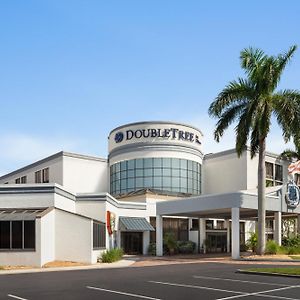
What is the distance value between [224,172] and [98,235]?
2812cm

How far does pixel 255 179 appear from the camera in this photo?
5984 cm

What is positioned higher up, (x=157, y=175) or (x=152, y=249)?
(x=157, y=175)

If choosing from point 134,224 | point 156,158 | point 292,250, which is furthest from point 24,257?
point 156,158

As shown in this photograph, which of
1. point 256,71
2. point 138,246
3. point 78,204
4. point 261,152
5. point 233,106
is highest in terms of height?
point 256,71

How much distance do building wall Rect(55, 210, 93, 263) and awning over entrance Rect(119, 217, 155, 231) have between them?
12403 millimetres

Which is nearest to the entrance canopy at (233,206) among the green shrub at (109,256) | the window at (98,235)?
the window at (98,235)

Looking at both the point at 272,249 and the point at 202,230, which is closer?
the point at 272,249

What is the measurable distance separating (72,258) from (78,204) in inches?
393

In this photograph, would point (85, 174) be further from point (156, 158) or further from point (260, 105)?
point (260, 105)

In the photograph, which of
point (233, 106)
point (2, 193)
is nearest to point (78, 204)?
point (2, 193)

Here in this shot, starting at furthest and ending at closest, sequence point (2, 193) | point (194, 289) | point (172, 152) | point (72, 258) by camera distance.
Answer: point (172, 152) < point (2, 193) < point (72, 258) < point (194, 289)

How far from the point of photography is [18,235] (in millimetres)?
31422

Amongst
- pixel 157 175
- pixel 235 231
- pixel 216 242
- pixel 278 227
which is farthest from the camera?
pixel 157 175

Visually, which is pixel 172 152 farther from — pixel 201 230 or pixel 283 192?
pixel 283 192
